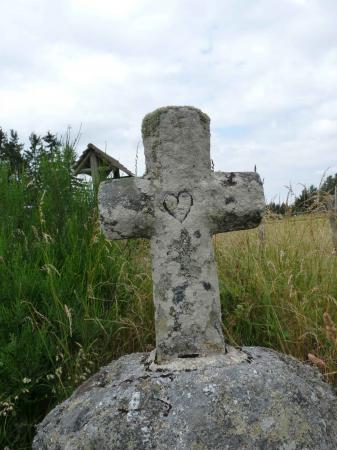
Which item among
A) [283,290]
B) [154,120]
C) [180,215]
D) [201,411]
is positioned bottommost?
[201,411]

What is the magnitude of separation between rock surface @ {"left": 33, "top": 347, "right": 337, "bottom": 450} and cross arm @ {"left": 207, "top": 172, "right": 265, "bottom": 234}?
0.58 m

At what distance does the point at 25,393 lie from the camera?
7.92ft

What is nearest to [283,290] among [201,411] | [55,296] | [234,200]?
[234,200]

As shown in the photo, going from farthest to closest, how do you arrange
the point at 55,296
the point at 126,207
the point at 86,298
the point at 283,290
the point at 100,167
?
the point at 100,167
the point at 283,290
the point at 86,298
the point at 55,296
the point at 126,207

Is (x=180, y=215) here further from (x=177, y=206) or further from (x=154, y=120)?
(x=154, y=120)

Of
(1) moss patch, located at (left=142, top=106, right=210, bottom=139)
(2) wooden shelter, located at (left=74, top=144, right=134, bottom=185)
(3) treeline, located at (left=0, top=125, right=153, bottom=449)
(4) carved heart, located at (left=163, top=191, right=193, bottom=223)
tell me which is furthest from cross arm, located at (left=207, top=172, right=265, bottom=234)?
(2) wooden shelter, located at (left=74, top=144, right=134, bottom=185)

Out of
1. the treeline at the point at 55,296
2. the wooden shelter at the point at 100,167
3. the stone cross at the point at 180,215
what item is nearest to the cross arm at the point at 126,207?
the stone cross at the point at 180,215

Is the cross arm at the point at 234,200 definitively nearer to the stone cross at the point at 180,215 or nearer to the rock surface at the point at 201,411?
the stone cross at the point at 180,215

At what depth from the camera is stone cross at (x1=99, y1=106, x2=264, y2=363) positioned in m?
1.94

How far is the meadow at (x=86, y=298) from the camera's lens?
2404 millimetres

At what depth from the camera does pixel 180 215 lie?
77.9 inches

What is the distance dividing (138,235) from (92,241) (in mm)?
981

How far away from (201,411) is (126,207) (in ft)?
2.83

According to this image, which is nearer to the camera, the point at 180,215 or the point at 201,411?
the point at 201,411
